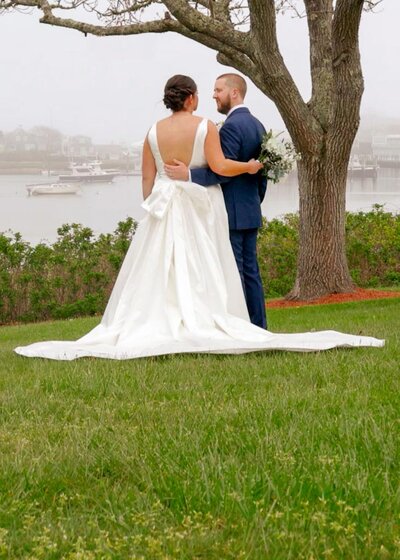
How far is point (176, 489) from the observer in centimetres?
336

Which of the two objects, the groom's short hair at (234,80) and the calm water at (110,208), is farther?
the calm water at (110,208)

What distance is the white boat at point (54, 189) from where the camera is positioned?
32031 mm

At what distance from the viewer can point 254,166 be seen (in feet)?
27.8

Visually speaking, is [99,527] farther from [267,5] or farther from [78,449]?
[267,5]

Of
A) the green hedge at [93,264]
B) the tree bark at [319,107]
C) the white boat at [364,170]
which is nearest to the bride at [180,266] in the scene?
the tree bark at [319,107]

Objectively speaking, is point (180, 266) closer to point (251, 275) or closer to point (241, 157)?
point (251, 275)

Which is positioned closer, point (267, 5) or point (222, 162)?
point (222, 162)

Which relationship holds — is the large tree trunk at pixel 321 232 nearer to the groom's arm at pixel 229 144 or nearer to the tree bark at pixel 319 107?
the tree bark at pixel 319 107

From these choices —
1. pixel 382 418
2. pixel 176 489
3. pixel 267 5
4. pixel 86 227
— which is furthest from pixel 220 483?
pixel 86 227

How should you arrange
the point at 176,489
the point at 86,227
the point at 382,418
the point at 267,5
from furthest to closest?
the point at 86,227 → the point at 267,5 → the point at 382,418 → the point at 176,489

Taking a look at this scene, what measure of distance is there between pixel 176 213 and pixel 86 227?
8706 mm

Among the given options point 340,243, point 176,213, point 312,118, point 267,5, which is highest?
point 267,5

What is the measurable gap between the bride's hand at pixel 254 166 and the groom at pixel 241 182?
7.2 inches

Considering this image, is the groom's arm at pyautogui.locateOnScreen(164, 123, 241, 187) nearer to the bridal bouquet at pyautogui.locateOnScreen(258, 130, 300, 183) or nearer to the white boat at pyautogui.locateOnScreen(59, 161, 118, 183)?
the bridal bouquet at pyautogui.locateOnScreen(258, 130, 300, 183)
